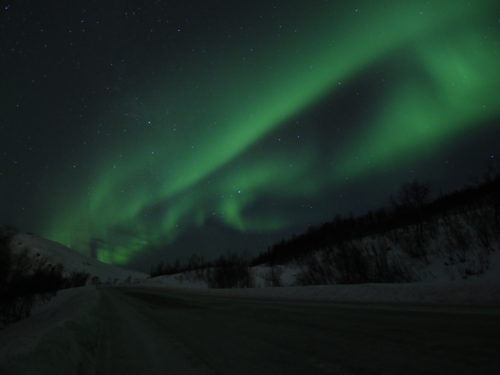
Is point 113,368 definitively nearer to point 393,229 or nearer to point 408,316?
point 408,316

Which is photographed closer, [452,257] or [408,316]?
[408,316]

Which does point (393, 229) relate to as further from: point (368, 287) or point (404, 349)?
point (404, 349)

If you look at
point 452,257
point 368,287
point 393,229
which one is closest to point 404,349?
point 368,287

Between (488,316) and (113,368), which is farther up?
(113,368)

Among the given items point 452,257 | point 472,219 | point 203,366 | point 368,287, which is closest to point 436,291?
point 368,287

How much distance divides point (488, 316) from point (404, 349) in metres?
2.32

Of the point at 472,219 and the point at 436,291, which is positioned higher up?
the point at 472,219

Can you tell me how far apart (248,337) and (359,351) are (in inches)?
60.4

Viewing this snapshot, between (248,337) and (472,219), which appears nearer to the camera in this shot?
(248,337)

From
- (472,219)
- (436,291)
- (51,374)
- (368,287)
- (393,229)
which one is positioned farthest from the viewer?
(393,229)

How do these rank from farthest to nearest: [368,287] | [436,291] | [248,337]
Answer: [368,287]
[436,291]
[248,337]

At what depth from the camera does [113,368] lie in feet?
8.63

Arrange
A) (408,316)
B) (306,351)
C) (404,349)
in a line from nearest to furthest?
1. (404,349)
2. (306,351)
3. (408,316)

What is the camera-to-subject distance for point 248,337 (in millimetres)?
3654
